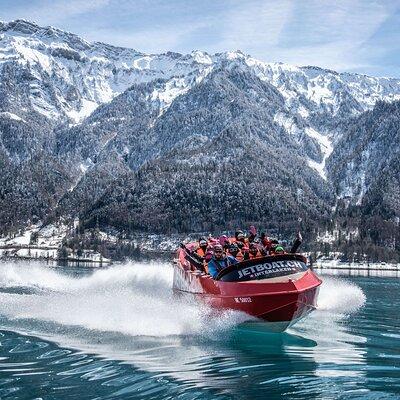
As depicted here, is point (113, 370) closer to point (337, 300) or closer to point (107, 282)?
point (337, 300)

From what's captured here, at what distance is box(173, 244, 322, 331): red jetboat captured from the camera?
2756 centimetres

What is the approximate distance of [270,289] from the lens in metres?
27.8

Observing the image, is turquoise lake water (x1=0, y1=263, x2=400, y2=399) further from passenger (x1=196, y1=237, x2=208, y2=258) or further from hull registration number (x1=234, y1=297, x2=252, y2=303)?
passenger (x1=196, y1=237, x2=208, y2=258)

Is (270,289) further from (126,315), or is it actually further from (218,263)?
(126,315)

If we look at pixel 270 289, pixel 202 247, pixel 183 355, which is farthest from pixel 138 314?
pixel 202 247

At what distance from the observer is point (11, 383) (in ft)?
61.7

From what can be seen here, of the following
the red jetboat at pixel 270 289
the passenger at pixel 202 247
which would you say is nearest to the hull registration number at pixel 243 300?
the red jetboat at pixel 270 289

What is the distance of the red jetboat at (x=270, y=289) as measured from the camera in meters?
27.6

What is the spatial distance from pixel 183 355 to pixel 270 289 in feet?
19.3

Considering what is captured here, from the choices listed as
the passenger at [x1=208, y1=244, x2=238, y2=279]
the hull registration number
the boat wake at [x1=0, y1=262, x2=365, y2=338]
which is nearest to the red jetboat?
the hull registration number

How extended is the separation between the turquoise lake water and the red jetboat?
786mm

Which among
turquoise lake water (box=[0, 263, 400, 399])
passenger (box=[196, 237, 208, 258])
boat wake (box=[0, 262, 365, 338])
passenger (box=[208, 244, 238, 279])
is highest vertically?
passenger (box=[196, 237, 208, 258])

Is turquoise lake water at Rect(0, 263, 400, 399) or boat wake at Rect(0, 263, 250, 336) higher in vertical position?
boat wake at Rect(0, 263, 250, 336)

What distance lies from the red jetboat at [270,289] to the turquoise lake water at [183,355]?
0.79m
